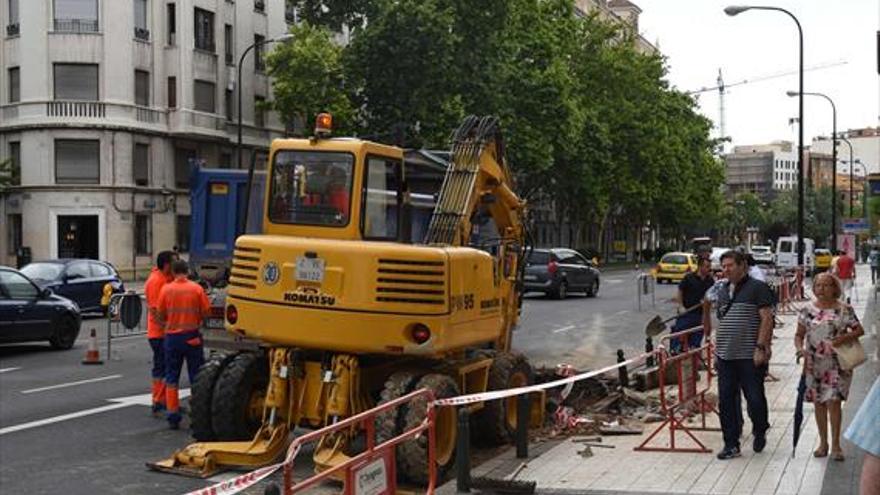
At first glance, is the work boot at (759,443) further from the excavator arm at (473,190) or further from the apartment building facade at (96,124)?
the apartment building facade at (96,124)

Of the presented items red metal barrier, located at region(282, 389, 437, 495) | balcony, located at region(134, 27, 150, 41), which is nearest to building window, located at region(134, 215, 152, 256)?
balcony, located at region(134, 27, 150, 41)

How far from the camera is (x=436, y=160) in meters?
12.5

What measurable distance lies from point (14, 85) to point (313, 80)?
13429mm

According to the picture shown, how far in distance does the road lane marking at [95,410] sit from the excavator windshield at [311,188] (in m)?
3.86

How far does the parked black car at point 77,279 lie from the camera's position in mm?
24062

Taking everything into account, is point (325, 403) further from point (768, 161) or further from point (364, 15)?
point (768, 161)

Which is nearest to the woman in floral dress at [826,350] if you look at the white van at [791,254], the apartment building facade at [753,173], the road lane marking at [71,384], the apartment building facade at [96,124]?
the road lane marking at [71,384]

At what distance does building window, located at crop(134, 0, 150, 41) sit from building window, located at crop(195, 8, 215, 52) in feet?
8.63

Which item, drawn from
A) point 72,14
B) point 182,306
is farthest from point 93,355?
point 72,14

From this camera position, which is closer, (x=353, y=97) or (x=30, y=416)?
(x=30, y=416)

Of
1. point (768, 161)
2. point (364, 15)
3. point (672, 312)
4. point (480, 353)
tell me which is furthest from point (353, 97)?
point (768, 161)

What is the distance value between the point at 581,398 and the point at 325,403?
16.1ft

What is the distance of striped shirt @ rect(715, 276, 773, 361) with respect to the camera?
356 inches

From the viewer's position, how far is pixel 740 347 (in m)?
9.05
